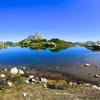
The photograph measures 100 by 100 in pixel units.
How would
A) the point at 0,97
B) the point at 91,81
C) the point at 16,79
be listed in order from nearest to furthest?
the point at 0,97, the point at 16,79, the point at 91,81

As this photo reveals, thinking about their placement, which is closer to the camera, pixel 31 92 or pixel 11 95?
pixel 11 95

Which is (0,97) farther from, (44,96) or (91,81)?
(91,81)

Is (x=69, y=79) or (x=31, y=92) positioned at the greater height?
(x=31, y=92)

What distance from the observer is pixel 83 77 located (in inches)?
2279

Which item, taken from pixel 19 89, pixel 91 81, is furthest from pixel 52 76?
pixel 19 89

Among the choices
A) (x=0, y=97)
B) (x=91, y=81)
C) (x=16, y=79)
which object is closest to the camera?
(x=0, y=97)

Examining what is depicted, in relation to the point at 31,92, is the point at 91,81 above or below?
below

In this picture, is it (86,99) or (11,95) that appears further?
(86,99)

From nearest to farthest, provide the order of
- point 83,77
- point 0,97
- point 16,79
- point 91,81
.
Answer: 1. point 0,97
2. point 16,79
3. point 91,81
4. point 83,77

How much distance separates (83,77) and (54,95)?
108ft

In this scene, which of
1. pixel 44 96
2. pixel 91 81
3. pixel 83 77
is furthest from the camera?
pixel 83 77

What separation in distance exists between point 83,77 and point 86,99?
32.6 meters

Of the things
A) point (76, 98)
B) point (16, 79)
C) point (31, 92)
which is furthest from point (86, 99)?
point (16, 79)

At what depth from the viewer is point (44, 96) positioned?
25.4m
